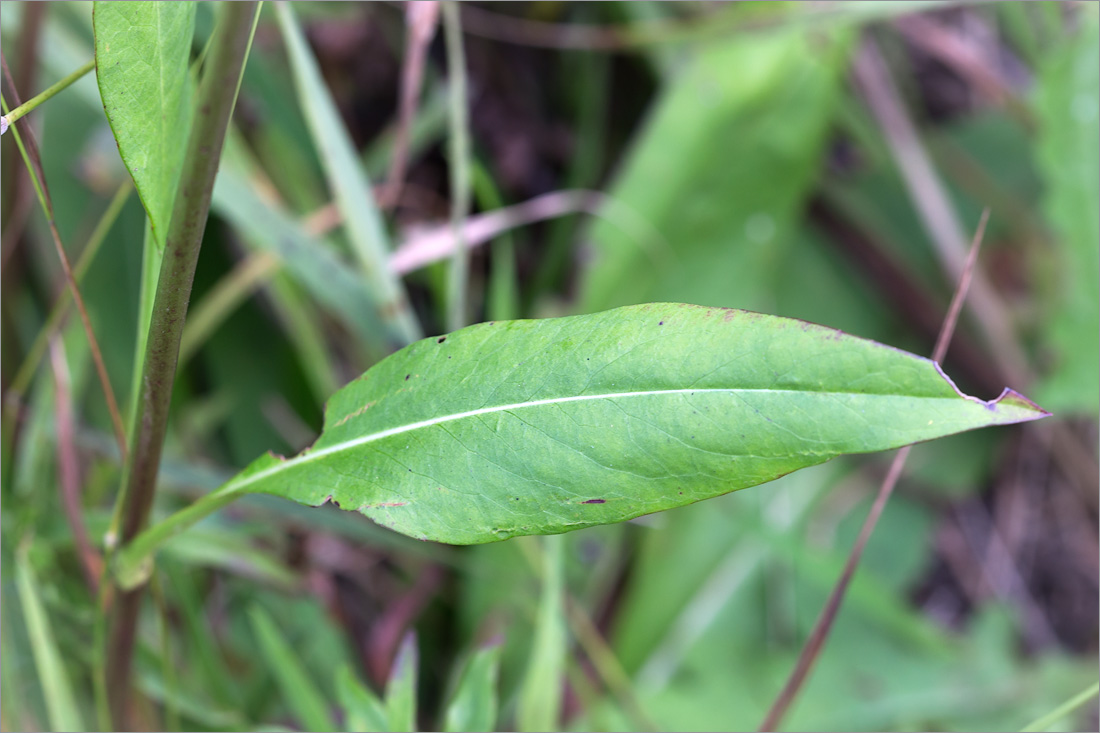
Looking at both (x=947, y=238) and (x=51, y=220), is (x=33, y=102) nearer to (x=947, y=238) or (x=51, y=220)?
(x=51, y=220)

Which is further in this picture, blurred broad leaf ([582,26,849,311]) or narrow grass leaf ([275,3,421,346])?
blurred broad leaf ([582,26,849,311])

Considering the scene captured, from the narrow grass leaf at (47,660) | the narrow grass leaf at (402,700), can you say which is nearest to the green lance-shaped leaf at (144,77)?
the narrow grass leaf at (402,700)

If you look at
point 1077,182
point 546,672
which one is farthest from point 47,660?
point 1077,182

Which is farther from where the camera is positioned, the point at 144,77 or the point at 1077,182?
the point at 1077,182

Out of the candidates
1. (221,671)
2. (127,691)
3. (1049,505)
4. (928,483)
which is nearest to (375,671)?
(221,671)

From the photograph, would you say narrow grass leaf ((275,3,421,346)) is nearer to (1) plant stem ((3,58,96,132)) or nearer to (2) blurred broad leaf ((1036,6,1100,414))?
(1) plant stem ((3,58,96,132))

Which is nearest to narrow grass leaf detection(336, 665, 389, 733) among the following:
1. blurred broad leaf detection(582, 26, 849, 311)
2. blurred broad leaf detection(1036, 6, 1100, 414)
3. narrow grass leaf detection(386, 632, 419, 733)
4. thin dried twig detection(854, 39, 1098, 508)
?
narrow grass leaf detection(386, 632, 419, 733)
